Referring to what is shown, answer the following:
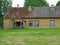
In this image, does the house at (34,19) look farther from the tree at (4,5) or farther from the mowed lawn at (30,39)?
the mowed lawn at (30,39)

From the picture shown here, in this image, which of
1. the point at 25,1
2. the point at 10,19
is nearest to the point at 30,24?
the point at 10,19

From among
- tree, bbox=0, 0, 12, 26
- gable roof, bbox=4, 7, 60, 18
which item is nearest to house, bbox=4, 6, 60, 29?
gable roof, bbox=4, 7, 60, 18

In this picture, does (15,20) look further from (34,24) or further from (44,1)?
(44,1)

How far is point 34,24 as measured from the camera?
54500mm

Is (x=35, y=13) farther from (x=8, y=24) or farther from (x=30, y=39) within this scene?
(x=30, y=39)

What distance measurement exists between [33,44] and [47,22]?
112 ft

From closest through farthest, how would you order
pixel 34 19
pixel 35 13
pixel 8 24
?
pixel 34 19, pixel 8 24, pixel 35 13

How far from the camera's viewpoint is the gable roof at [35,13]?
179ft

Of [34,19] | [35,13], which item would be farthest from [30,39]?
[35,13]

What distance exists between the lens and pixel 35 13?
55375 mm

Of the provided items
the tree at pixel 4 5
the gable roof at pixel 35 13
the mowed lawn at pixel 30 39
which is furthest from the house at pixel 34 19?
the mowed lawn at pixel 30 39

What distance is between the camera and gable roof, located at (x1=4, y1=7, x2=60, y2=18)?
5454 centimetres

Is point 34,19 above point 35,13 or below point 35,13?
below

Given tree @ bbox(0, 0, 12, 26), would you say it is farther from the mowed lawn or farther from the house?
the mowed lawn
